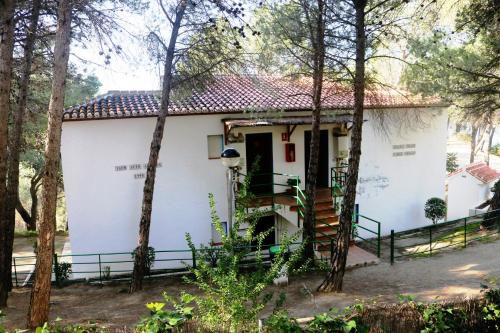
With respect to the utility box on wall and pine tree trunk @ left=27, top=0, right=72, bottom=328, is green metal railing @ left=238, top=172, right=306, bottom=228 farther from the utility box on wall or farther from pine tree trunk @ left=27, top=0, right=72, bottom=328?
pine tree trunk @ left=27, top=0, right=72, bottom=328

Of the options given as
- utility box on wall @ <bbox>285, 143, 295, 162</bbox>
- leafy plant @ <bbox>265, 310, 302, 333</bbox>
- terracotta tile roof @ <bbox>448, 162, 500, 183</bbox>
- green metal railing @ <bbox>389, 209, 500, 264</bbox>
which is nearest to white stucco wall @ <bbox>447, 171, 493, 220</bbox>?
terracotta tile roof @ <bbox>448, 162, 500, 183</bbox>

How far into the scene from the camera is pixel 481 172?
800 inches

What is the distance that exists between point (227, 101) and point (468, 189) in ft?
45.3

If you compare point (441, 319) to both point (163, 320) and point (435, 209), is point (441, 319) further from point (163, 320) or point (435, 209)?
point (435, 209)

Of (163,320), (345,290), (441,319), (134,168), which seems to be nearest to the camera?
(163,320)

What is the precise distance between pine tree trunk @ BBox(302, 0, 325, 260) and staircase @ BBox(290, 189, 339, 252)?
0.53 m

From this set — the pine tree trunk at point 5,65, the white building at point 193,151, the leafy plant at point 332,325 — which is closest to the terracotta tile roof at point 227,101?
the white building at point 193,151

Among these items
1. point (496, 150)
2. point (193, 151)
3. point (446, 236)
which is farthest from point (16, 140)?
point (496, 150)

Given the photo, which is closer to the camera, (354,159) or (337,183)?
(354,159)

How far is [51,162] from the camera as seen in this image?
6.67 meters

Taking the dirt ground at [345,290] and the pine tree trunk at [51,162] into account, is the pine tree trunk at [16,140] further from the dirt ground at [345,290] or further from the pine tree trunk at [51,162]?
the pine tree trunk at [51,162]

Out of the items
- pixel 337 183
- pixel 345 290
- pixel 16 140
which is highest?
pixel 16 140

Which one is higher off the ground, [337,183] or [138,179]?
[138,179]

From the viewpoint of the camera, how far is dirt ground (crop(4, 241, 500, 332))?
8578 millimetres
